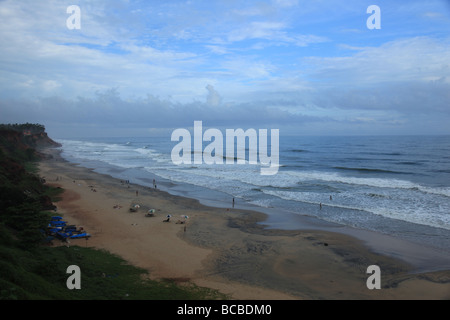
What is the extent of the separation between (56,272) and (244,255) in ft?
30.2

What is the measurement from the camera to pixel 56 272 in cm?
1084

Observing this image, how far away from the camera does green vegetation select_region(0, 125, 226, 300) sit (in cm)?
908

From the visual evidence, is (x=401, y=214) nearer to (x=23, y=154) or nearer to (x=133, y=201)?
(x=133, y=201)

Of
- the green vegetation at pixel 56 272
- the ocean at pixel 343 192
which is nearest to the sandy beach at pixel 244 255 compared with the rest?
the green vegetation at pixel 56 272

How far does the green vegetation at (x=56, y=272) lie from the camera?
908 cm

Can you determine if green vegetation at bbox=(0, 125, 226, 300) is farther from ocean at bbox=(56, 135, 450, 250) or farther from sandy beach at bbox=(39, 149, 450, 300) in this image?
ocean at bbox=(56, 135, 450, 250)

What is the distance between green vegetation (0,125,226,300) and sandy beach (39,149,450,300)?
40.7 inches

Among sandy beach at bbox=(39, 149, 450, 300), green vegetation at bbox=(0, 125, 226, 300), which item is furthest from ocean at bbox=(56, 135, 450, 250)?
green vegetation at bbox=(0, 125, 226, 300)
